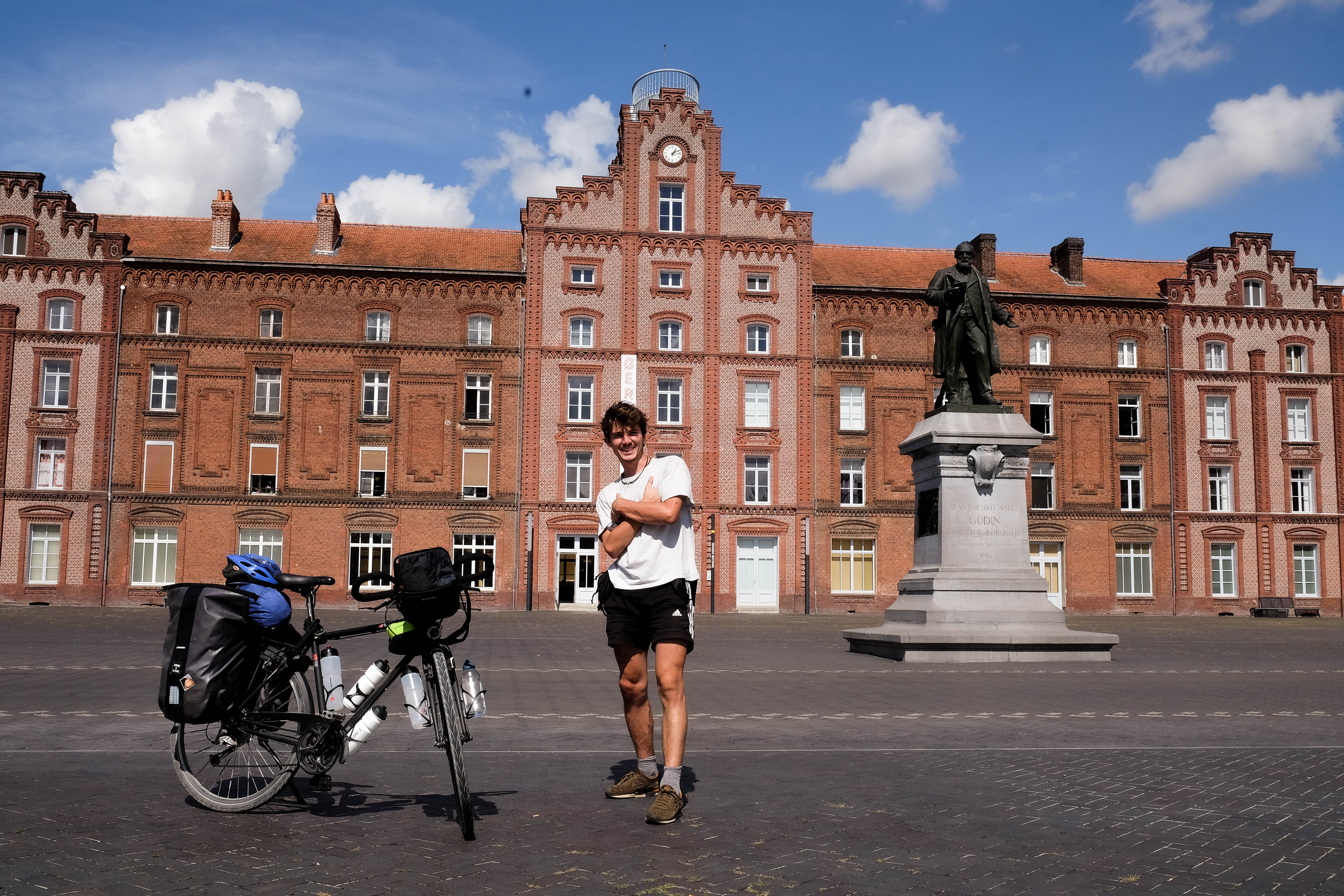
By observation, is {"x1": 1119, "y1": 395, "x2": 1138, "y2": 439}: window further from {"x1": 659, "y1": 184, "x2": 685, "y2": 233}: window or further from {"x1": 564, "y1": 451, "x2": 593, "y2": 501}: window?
{"x1": 564, "y1": 451, "x2": 593, "y2": 501}: window

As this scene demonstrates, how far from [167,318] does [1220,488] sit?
4137cm

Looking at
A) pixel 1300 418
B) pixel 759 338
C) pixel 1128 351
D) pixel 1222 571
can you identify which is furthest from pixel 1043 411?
pixel 759 338

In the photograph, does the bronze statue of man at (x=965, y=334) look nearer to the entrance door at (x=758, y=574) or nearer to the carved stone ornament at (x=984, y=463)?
the carved stone ornament at (x=984, y=463)

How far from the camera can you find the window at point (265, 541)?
4156cm

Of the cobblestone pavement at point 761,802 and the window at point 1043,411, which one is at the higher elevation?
the window at point 1043,411

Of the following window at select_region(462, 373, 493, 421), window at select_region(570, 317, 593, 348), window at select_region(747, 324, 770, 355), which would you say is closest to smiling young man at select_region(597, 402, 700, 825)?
window at select_region(462, 373, 493, 421)

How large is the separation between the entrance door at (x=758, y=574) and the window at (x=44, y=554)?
80.3ft

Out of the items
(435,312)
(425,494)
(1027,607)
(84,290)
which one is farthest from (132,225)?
(1027,607)

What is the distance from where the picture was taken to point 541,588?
42156 mm

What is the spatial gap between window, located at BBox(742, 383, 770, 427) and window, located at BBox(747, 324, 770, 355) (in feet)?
4.28

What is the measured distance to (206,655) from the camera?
18.1ft

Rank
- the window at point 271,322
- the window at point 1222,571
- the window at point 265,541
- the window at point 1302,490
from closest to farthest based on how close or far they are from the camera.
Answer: the window at point 265,541, the window at point 271,322, the window at point 1222,571, the window at point 1302,490

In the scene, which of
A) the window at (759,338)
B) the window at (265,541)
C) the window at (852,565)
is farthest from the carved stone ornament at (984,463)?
the window at (265,541)

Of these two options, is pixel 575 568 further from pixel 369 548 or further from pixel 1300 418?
pixel 1300 418
